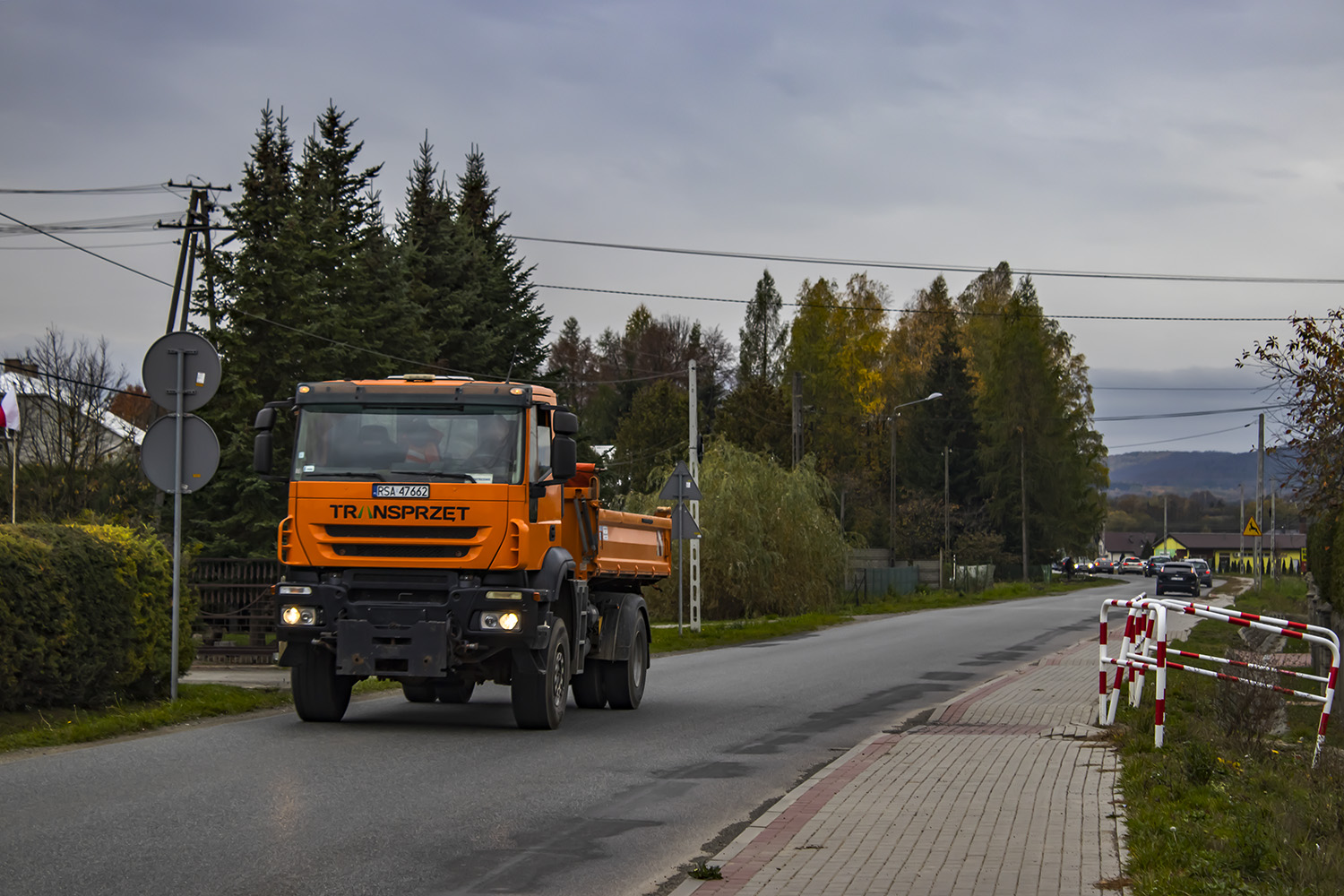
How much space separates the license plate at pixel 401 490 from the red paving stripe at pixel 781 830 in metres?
4.18

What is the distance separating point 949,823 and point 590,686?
746 cm

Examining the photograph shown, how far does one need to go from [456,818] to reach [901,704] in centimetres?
873

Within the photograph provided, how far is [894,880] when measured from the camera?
6520mm

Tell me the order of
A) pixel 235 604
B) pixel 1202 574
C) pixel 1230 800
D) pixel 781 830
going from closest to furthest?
pixel 781 830, pixel 1230 800, pixel 235 604, pixel 1202 574

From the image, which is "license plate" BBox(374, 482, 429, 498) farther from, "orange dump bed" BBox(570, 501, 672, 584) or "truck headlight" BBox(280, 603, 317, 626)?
"orange dump bed" BBox(570, 501, 672, 584)

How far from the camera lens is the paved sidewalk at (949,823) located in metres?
6.54

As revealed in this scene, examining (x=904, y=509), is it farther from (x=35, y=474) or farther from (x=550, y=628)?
(x=550, y=628)

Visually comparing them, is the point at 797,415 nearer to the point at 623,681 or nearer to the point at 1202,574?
the point at 623,681

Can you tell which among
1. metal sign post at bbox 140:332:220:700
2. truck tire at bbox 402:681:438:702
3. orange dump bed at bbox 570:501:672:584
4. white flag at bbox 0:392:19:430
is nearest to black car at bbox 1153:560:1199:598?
orange dump bed at bbox 570:501:672:584

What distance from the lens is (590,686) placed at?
15.1 m

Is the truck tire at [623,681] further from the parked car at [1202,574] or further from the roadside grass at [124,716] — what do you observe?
the parked car at [1202,574]

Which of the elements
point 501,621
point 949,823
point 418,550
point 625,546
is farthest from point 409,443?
point 949,823

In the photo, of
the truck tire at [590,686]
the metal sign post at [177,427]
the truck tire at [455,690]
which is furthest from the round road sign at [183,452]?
the truck tire at [590,686]

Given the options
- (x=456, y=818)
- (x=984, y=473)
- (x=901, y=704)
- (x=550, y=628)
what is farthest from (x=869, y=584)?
(x=456, y=818)
